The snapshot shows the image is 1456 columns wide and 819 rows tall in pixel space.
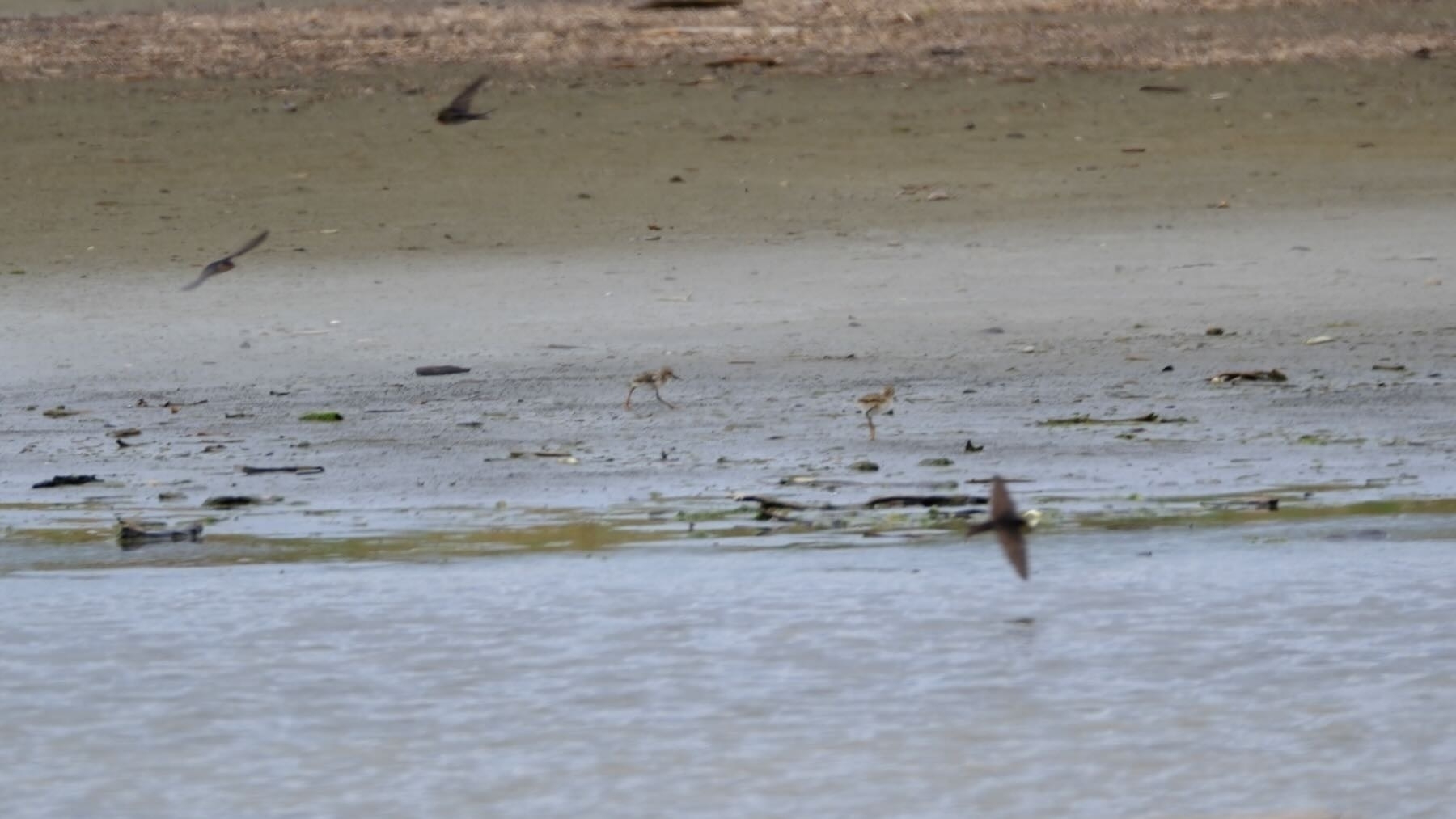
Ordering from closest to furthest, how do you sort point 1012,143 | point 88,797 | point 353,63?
point 88,797 < point 1012,143 < point 353,63

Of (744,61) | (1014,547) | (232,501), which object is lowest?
(1014,547)

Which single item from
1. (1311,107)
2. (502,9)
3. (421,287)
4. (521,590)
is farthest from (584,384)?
(502,9)

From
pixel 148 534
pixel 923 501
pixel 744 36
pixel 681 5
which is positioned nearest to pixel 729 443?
pixel 923 501

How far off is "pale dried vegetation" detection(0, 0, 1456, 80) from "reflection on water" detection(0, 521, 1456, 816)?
6.38 m

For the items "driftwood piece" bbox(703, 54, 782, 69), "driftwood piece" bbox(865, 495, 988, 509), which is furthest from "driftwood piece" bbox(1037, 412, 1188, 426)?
"driftwood piece" bbox(703, 54, 782, 69)

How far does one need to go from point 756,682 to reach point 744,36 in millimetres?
7548

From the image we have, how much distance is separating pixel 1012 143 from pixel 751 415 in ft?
12.7

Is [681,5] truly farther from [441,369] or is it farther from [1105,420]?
[1105,420]

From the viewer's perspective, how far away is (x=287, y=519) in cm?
599

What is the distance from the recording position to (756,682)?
16.2 feet

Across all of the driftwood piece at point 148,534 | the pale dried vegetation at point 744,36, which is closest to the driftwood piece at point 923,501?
the driftwood piece at point 148,534

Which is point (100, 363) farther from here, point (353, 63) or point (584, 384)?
point (353, 63)

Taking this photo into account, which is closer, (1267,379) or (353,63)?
(1267,379)

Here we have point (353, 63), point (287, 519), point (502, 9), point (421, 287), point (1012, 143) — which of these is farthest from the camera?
point (502, 9)
